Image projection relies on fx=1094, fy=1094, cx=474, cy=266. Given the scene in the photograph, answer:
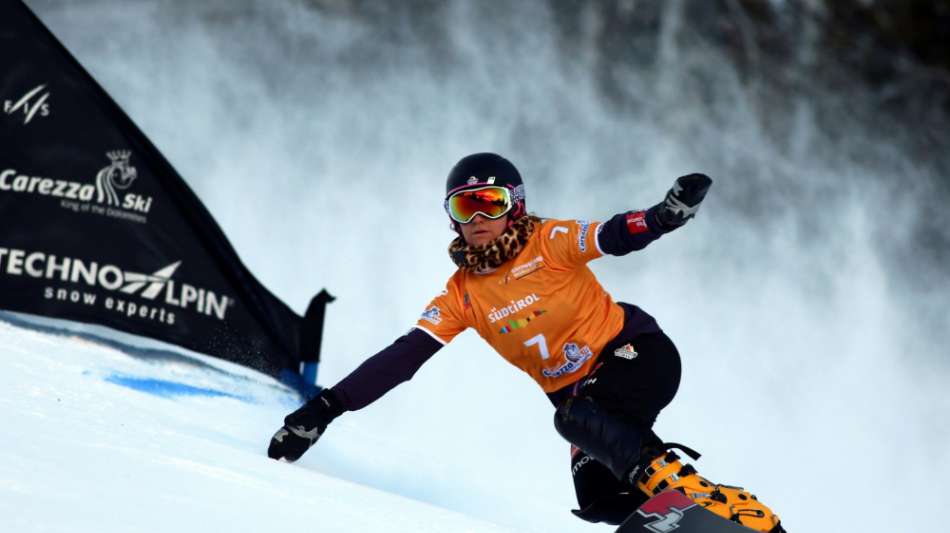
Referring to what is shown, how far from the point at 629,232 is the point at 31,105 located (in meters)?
2.97

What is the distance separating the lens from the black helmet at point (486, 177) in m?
3.58

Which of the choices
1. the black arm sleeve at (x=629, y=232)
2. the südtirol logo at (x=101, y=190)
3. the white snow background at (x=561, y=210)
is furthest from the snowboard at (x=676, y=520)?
the white snow background at (x=561, y=210)

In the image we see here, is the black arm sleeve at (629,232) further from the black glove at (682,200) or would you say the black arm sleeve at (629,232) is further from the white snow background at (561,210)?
the white snow background at (561,210)

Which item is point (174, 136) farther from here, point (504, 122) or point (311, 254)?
point (504, 122)

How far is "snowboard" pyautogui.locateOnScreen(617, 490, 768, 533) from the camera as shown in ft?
8.89

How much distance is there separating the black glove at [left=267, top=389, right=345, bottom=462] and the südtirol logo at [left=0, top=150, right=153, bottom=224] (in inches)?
74.0

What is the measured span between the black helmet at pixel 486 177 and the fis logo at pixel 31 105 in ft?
7.35

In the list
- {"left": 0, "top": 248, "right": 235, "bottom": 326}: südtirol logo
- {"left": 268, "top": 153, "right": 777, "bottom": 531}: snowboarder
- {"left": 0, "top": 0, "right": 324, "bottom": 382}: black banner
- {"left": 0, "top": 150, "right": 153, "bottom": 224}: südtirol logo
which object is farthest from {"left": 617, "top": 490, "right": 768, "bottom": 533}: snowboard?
{"left": 0, "top": 150, "right": 153, "bottom": 224}: südtirol logo

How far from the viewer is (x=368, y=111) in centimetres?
978

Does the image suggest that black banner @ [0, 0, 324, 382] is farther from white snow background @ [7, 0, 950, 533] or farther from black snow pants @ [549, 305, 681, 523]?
white snow background @ [7, 0, 950, 533]

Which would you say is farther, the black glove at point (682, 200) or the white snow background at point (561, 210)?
the white snow background at point (561, 210)

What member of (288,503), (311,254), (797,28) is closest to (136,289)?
(288,503)

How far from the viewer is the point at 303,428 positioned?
339 centimetres

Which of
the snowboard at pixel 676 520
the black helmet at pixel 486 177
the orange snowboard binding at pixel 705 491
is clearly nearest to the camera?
the snowboard at pixel 676 520
